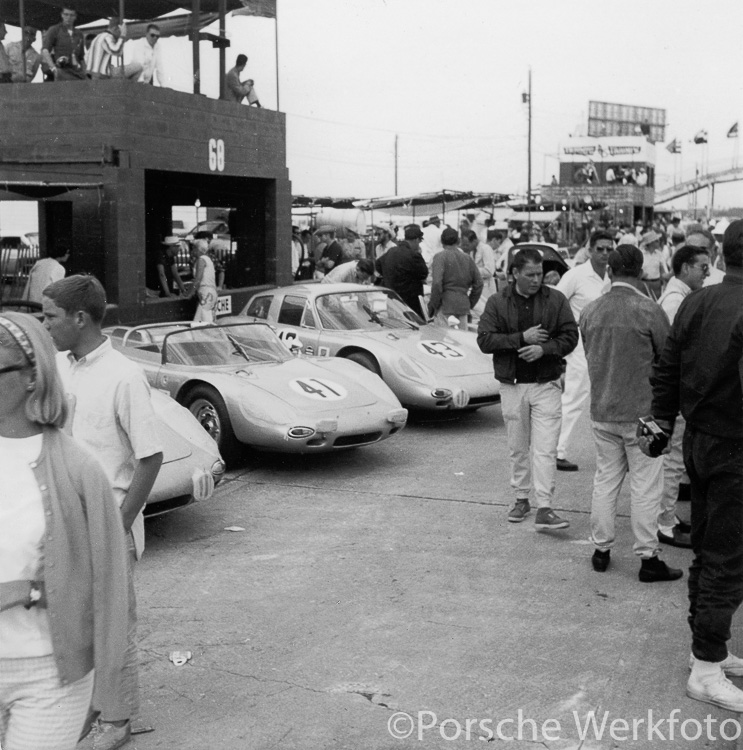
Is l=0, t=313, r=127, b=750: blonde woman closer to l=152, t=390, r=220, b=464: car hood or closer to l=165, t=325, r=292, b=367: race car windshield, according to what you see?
l=152, t=390, r=220, b=464: car hood

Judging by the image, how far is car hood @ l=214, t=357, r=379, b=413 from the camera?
7.86 m

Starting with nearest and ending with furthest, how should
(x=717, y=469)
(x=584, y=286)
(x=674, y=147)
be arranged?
(x=717, y=469), (x=584, y=286), (x=674, y=147)

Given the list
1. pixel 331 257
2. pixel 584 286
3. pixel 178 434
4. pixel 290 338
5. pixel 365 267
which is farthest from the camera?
pixel 331 257

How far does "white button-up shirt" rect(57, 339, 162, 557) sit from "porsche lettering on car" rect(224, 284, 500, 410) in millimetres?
5797

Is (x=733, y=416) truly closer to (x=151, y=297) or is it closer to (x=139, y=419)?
(x=139, y=419)

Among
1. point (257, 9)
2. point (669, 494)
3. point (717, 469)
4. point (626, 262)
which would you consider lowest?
point (669, 494)

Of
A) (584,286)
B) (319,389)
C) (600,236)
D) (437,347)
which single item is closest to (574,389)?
(584,286)

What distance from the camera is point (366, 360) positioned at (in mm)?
9906

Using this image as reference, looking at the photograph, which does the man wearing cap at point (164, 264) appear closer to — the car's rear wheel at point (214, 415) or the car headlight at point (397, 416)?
the car's rear wheel at point (214, 415)

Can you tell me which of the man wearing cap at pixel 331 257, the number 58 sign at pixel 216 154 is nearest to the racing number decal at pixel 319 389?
the number 58 sign at pixel 216 154

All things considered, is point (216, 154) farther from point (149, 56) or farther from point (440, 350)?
point (440, 350)

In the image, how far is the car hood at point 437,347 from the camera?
9.79 metres

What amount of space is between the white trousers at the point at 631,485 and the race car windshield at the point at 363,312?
5.29 meters

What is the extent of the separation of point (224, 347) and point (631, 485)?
14.2 feet
